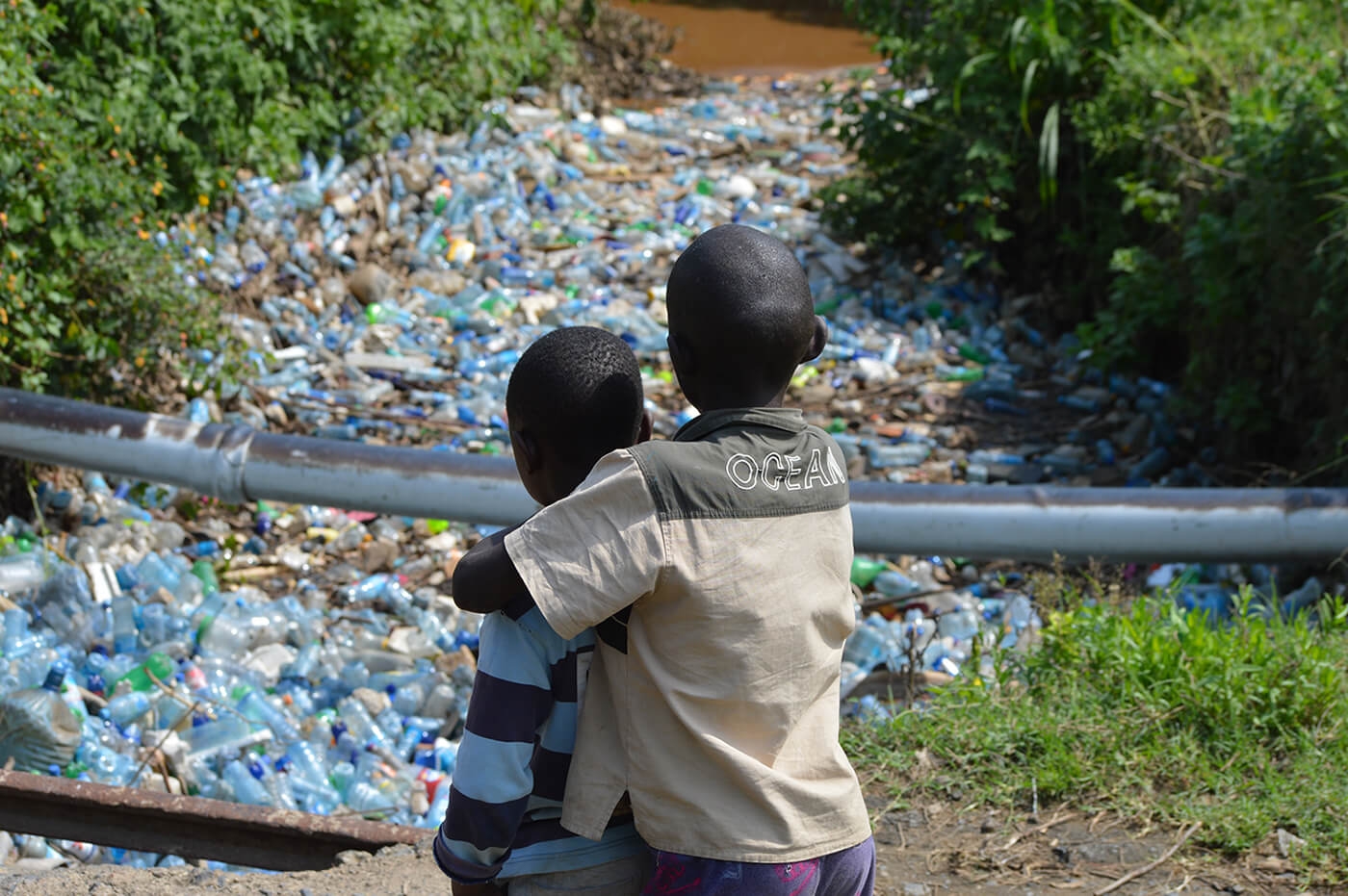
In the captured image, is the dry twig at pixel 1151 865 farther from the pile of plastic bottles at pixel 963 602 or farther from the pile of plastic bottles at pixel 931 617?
the pile of plastic bottles at pixel 963 602

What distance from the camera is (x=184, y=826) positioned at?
296 centimetres

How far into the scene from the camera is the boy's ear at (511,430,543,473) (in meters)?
1.62

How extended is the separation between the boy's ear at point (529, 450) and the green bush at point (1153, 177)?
366cm

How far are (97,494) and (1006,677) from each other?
11.7 feet

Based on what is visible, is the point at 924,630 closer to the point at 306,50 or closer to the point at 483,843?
the point at 483,843

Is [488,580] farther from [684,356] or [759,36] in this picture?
[759,36]

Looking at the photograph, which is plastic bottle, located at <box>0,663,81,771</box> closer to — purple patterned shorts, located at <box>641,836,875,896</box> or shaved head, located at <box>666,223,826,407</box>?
purple patterned shorts, located at <box>641,836,875,896</box>

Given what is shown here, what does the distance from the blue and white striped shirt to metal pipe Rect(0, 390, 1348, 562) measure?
2.07 metres

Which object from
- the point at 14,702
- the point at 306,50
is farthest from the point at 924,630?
Result: the point at 306,50

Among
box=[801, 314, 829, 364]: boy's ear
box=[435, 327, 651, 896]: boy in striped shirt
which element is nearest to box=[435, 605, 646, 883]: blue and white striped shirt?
box=[435, 327, 651, 896]: boy in striped shirt

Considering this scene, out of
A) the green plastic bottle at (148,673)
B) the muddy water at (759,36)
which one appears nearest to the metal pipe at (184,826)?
the green plastic bottle at (148,673)

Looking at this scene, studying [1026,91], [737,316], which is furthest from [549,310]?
[737,316]

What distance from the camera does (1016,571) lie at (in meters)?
4.98

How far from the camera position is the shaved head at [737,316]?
157 cm
